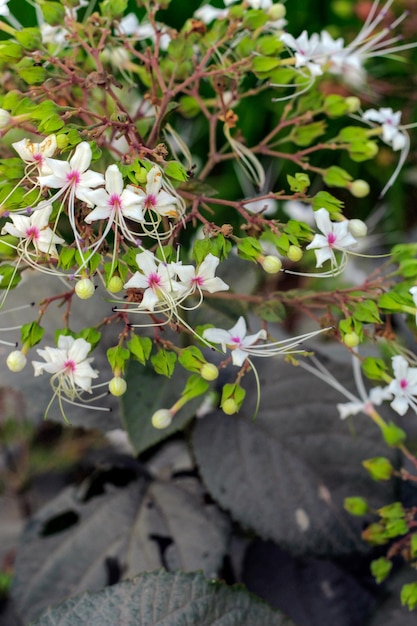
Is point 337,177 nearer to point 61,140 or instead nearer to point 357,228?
point 357,228

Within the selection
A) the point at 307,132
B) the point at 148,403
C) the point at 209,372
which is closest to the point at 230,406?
the point at 209,372

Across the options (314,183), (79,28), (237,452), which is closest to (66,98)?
(79,28)

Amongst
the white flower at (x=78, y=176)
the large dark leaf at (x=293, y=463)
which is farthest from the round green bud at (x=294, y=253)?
the large dark leaf at (x=293, y=463)

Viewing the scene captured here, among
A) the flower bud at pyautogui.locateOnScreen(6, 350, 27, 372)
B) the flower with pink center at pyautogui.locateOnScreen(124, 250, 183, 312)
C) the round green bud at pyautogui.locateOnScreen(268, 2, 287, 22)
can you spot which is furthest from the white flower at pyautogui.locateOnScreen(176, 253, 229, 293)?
the round green bud at pyautogui.locateOnScreen(268, 2, 287, 22)

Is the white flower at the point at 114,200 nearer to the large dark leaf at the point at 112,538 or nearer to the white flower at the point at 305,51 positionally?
the white flower at the point at 305,51

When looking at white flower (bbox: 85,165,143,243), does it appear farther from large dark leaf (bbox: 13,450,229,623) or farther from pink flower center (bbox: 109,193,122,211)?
large dark leaf (bbox: 13,450,229,623)
